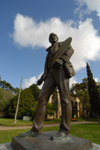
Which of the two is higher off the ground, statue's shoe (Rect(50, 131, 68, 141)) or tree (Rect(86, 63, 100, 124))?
tree (Rect(86, 63, 100, 124))

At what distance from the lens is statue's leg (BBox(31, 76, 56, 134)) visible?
2.99 metres

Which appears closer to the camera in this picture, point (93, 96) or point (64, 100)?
point (64, 100)

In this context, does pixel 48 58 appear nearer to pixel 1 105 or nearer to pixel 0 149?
pixel 0 149

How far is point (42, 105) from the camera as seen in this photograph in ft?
10.4

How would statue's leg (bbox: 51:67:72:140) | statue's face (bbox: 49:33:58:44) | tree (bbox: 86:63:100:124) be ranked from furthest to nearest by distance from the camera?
tree (bbox: 86:63:100:124), statue's face (bbox: 49:33:58:44), statue's leg (bbox: 51:67:72:140)

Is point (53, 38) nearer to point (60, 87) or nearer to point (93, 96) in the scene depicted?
point (60, 87)

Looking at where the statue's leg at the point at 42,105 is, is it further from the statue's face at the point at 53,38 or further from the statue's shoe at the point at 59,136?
the statue's face at the point at 53,38

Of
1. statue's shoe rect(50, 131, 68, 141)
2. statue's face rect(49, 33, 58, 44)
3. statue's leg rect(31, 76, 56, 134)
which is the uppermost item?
statue's face rect(49, 33, 58, 44)

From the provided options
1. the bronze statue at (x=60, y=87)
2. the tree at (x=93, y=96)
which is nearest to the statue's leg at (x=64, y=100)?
the bronze statue at (x=60, y=87)

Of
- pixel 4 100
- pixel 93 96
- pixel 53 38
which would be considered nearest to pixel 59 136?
pixel 53 38

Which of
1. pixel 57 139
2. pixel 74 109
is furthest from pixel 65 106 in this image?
pixel 74 109

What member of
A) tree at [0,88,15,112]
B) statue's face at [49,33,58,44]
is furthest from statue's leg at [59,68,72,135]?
tree at [0,88,15,112]

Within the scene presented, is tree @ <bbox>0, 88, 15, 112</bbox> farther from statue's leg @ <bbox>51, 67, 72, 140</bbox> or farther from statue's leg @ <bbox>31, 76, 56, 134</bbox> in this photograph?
statue's leg @ <bbox>51, 67, 72, 140</bbox>

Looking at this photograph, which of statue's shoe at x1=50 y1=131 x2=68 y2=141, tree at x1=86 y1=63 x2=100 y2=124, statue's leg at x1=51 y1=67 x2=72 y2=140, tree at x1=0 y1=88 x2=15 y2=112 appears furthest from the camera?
tree at x1=0 y1=88 x2=15 y2=112
